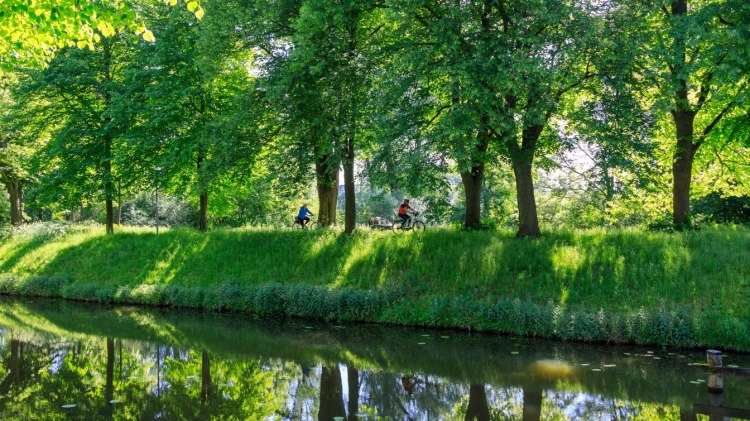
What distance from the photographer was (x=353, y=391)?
34.0 feet

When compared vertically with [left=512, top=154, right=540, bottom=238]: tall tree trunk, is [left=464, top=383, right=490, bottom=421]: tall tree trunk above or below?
below

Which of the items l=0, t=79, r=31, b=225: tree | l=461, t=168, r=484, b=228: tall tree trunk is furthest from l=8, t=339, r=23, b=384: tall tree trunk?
l=0, t=79, r=31, b=225: tree

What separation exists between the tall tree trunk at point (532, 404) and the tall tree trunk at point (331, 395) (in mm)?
2770

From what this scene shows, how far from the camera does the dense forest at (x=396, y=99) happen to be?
15.6 m

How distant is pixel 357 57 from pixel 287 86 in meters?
2.44

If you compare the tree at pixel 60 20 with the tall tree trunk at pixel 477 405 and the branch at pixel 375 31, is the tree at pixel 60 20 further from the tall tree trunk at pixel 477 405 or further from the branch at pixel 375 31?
the branch at pixel 375 31

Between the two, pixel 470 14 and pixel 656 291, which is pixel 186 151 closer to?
pixel 470 14

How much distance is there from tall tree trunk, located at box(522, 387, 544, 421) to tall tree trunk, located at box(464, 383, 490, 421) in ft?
1.91

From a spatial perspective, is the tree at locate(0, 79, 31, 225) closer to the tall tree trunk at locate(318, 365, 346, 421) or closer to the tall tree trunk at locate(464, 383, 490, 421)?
the tall tree trunk at locate(318, 365, 346, 421)

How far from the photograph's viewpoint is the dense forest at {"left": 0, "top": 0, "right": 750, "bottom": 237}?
1562cm

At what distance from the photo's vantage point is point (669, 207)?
29.9 metres

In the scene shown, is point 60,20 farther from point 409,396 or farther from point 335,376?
point 409,396

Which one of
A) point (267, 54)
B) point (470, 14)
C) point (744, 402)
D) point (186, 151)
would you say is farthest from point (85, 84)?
point (744, 402)

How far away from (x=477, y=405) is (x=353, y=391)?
7.09 ft
